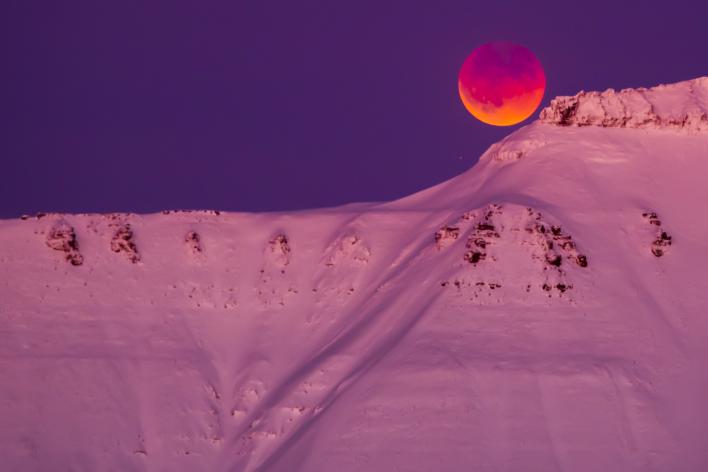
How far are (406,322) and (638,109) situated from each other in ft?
111

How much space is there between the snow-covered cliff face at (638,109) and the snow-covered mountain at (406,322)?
0.66 feet

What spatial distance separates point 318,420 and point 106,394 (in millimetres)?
18106

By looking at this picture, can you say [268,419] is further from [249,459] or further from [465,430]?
[465,430]

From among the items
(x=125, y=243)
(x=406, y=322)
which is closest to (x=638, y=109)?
(x=406, y=322)

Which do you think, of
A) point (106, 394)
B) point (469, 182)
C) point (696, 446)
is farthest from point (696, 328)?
point (106, 394)

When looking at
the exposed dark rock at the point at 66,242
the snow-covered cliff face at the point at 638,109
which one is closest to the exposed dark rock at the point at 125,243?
the exposed dark rock at the point at 66,242

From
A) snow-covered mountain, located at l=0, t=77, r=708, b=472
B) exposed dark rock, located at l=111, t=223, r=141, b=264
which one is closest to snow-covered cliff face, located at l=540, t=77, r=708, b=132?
snow-covered mountain, located at l=0, t=77, r=708, b=472

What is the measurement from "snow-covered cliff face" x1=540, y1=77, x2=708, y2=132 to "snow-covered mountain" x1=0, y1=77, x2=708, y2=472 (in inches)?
7.9

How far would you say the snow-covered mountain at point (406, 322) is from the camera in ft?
290

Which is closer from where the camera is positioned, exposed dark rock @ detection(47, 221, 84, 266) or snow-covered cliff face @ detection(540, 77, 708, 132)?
exposed dark rock @ detection(47, 221, 84, 266)

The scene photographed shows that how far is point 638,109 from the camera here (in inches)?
4815

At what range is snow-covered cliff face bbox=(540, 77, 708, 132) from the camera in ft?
398

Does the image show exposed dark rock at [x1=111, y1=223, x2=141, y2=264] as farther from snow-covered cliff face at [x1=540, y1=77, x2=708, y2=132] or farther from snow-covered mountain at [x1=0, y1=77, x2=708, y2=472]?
snow-covered cliff face at [x1=540, y1=77, x2=708, y2=132]

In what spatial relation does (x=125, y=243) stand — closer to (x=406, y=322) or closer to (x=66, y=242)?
(x=66, y=242)
